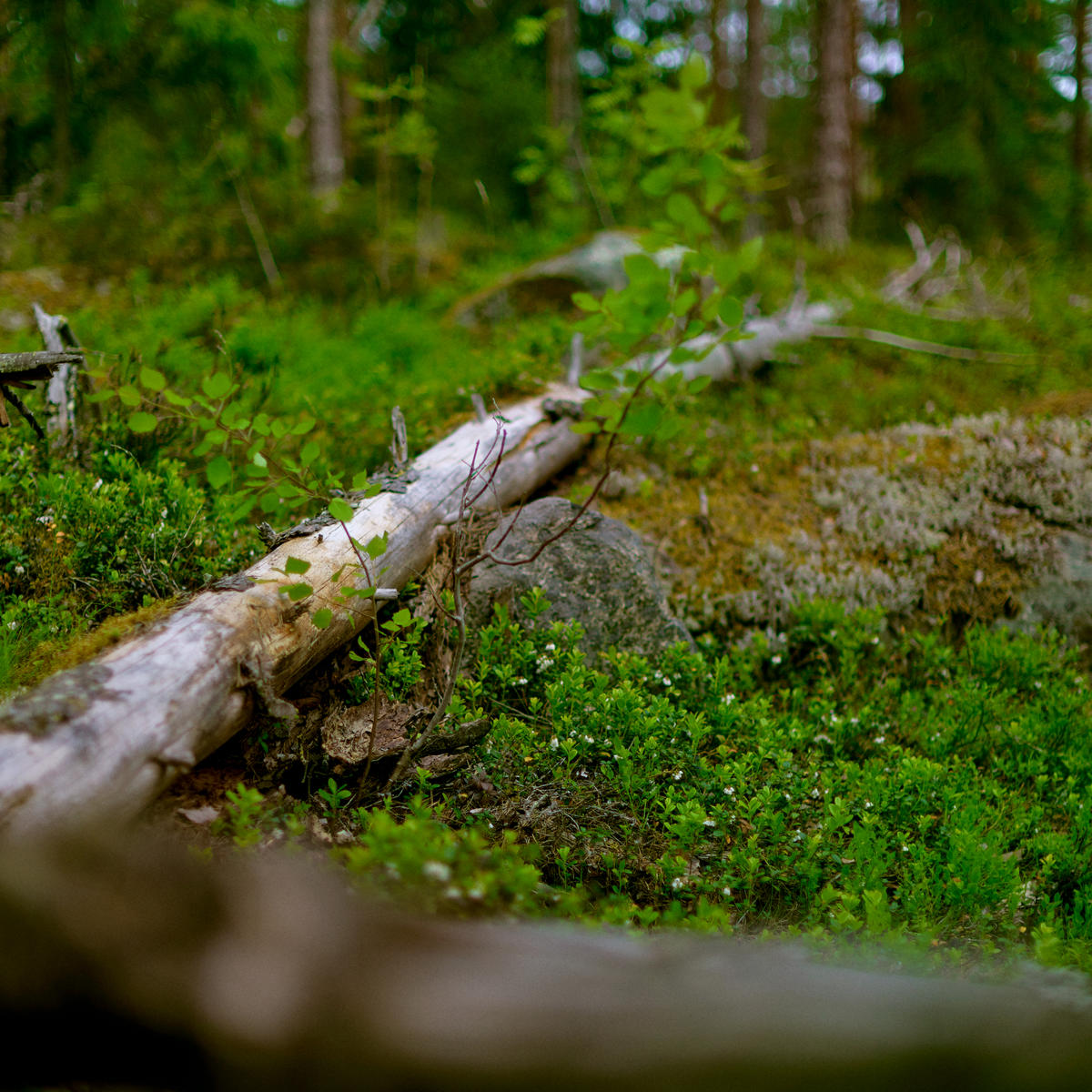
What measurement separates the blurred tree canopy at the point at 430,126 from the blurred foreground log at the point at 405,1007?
850 cm

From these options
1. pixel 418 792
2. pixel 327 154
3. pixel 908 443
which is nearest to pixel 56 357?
pixel 418 792

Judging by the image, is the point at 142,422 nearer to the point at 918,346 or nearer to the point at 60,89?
the point at 918,346

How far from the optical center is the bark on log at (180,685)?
2.10 metres

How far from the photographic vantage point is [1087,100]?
51.6 ft

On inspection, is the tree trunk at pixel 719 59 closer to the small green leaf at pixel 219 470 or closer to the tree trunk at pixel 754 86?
the tree trunk at pixel 754 86

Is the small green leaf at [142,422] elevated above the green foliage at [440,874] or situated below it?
above

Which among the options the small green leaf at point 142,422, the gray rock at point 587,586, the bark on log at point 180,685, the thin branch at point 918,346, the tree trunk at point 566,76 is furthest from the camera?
Result: the tree trunk at point 566,76

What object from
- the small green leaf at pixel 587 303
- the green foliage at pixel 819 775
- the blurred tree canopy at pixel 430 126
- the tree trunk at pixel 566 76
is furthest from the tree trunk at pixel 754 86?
the small green leaf at pixel 587 303

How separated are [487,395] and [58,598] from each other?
12.2 feet

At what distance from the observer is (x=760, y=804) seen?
327 centimetres

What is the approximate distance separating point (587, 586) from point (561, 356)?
3.71m

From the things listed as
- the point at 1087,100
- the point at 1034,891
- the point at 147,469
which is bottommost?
the point at 1034,891

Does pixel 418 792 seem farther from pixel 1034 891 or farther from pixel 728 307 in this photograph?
pixel 1034 891

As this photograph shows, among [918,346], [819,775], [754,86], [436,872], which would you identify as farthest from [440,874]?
[754,86]
